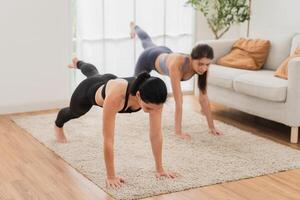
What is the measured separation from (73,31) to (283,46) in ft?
6.82

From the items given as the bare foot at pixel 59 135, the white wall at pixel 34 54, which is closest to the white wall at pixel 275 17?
the white wall at pixel 34 54

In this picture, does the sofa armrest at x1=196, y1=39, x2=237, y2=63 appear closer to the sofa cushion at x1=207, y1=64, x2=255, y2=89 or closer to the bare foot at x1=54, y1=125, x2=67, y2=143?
the sofa cushion at x1=207, y1=64, x2=255, y2=89

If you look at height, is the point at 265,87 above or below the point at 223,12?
below

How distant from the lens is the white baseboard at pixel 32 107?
4.73 metres

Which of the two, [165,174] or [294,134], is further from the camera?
[294,134]

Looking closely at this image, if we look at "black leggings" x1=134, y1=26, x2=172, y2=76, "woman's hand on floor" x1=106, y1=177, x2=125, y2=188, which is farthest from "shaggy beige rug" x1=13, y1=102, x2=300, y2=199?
"black leggings" x1=134, y1=26, x2=172, y2=76

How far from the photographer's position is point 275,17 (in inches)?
214

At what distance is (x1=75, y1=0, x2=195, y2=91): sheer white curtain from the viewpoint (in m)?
5.05

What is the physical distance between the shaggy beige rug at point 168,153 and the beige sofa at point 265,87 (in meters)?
0.23

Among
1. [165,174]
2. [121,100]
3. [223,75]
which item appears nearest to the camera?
[121,100]

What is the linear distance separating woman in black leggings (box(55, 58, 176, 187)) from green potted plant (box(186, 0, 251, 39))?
2.47 m

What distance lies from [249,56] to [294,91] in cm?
98

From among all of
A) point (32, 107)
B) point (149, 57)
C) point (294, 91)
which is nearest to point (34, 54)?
point (32, 107)

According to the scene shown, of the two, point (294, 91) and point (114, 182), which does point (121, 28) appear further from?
point (114, 182)
